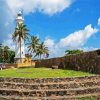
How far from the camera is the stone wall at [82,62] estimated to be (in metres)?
24.4

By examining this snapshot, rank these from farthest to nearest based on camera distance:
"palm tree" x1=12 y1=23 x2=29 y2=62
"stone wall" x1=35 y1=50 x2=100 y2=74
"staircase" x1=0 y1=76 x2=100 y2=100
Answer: "palm tree" x1=12 y1=23 x2=29 y2=62 < "stone wall" x1=35 y1=50 x2=100 y2=74 < "staircase" x1=0 y1=76 x2=100 y2=100

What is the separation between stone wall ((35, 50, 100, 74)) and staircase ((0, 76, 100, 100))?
293 cm

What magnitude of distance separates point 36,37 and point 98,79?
42.8m

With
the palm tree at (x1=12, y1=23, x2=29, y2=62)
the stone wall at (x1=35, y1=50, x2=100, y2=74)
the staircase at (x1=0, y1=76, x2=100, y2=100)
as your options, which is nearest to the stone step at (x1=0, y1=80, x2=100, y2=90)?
the staircase at (x1=0, y1=76, x2=100, y2=100)

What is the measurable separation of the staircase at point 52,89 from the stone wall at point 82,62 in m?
2.93

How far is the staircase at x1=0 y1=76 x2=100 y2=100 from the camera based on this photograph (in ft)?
65.9

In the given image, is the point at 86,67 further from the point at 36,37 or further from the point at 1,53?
the point at 1,53

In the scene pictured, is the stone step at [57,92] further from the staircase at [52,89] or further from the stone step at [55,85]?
the stone step at [55,85]

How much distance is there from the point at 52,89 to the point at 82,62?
6708mm

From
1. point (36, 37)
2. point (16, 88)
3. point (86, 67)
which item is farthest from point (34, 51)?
point (16, 88)

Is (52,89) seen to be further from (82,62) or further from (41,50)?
(41,50)

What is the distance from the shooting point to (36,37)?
63.8 meters

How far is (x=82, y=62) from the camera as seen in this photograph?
26547 millimetres

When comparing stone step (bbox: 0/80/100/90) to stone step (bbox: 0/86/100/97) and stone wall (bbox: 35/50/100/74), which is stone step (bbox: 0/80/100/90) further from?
stone wall (bbox: 35/50/100/74)
